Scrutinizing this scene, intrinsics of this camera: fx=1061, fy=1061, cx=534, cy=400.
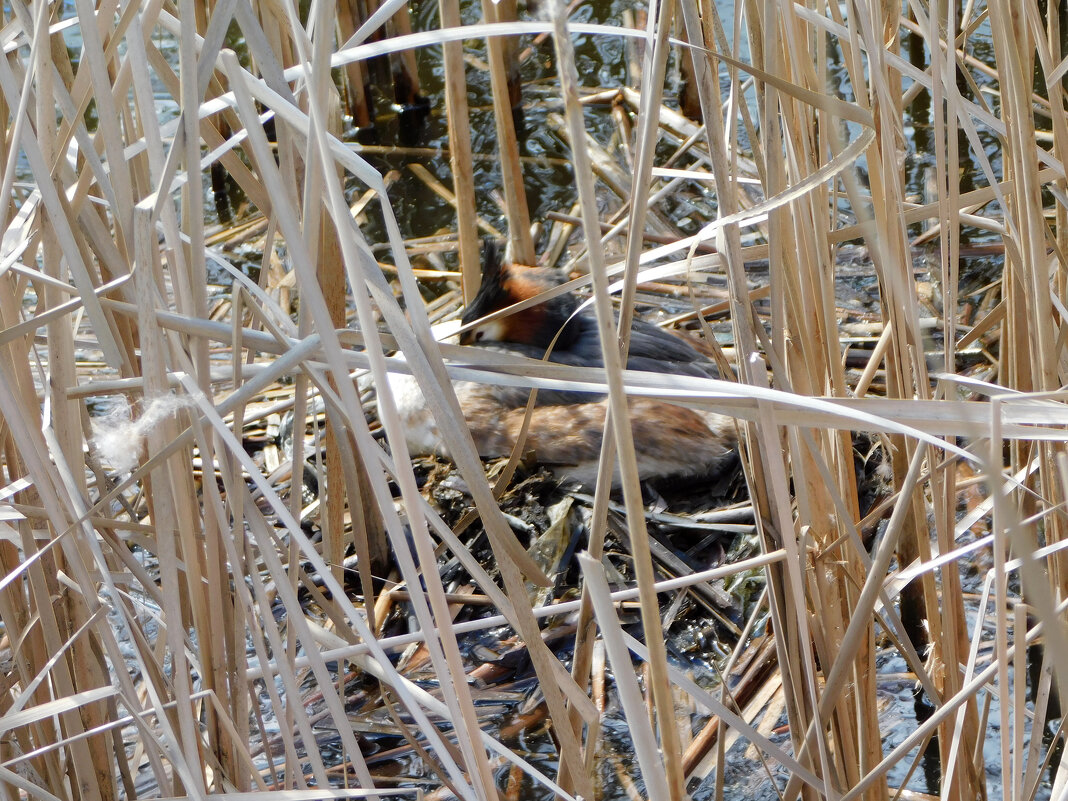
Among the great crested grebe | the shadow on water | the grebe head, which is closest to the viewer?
the great crested grebe

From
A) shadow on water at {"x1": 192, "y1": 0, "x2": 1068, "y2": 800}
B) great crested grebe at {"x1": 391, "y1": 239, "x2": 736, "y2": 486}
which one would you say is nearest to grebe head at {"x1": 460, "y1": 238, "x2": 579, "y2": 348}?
great crested grebe at {"x1": 391, "y1": 239, "x2": 736, "y2": 486}

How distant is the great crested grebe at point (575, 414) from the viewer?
2.66 metres

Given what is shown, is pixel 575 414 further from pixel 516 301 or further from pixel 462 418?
pixel 462 418

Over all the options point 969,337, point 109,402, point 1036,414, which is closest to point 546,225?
point 109,402

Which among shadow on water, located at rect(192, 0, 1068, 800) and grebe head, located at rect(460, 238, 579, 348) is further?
shadow on water, located at rect(192, 0, 1068, 800)

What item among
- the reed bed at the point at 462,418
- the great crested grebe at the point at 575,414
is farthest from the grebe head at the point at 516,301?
the reed bed at the point at 462,418

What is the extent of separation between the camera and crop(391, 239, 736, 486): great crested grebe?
105 inches

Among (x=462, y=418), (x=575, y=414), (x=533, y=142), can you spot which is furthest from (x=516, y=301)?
(x=462, y=418)

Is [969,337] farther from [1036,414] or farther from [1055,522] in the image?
[1036,414]

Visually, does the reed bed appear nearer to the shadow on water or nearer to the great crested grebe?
the great crested grebe

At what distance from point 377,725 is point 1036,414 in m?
1.41

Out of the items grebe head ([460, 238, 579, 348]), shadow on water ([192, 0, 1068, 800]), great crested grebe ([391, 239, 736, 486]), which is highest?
shadow on water ([192, 0, 1068, 800])

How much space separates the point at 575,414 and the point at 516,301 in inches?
15.1

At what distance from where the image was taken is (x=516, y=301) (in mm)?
2941
